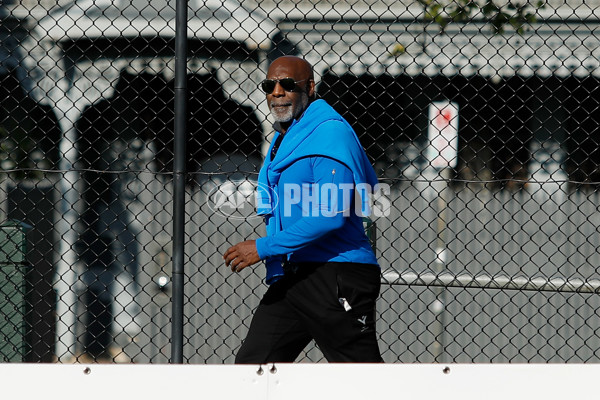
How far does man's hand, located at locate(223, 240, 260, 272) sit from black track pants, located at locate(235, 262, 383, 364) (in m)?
0.22

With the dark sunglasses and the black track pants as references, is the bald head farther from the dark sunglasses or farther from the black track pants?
the black track pants

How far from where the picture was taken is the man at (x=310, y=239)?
347 cm

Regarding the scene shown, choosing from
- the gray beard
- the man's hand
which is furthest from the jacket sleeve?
the gray beard

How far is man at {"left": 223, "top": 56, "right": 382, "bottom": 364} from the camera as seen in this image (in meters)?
3.47

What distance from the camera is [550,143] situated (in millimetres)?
6852

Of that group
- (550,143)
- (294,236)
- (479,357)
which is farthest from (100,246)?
(294,236)

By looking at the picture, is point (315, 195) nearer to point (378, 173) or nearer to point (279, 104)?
point (279, 104)

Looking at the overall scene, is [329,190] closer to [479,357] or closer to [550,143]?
[479,357]

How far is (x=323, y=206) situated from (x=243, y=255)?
41cm

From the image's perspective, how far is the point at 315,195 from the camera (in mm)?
3484

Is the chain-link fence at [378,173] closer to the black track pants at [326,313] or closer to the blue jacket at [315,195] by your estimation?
the black track pants at [326,313]
